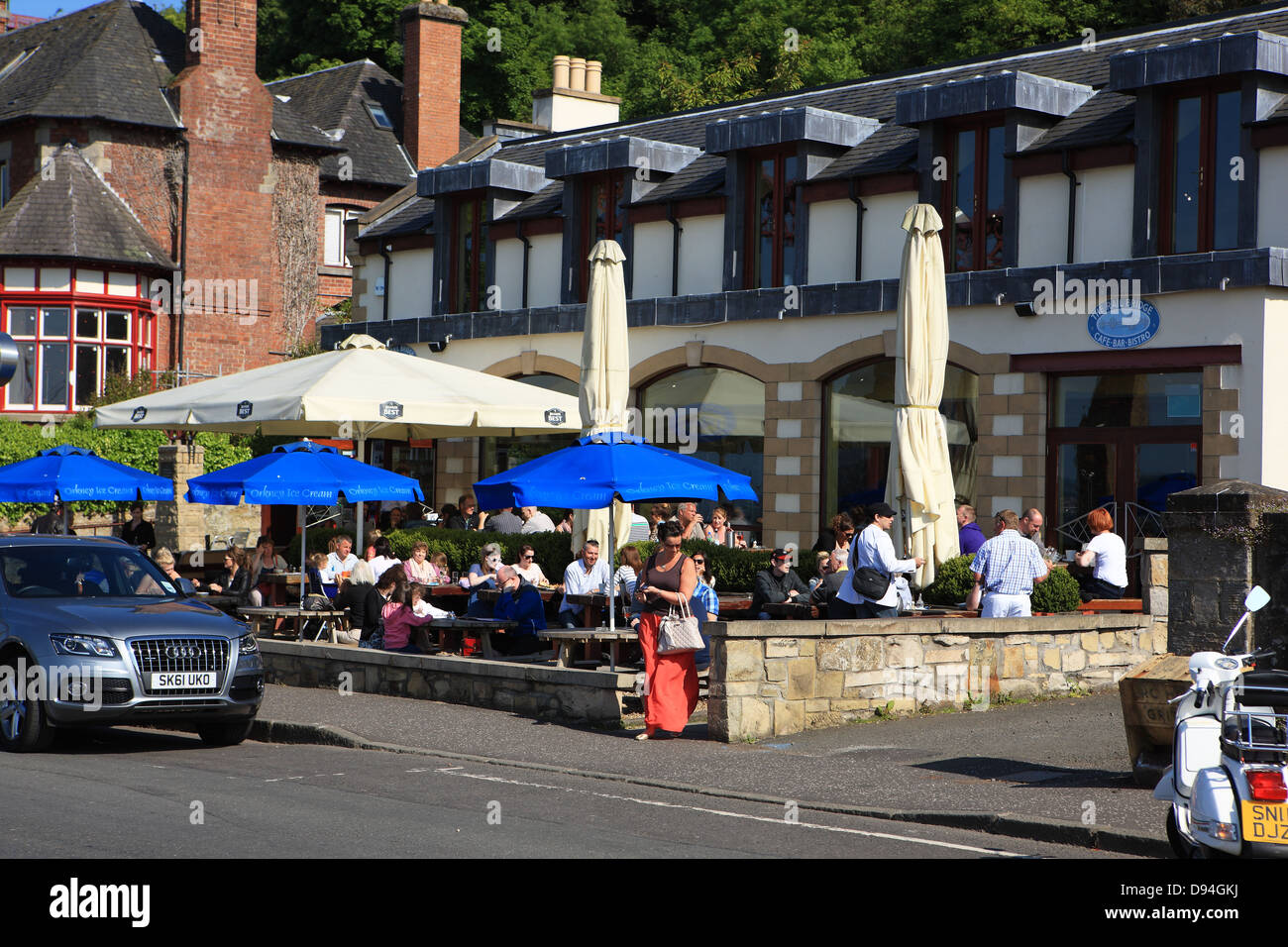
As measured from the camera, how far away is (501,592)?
53.8 ft

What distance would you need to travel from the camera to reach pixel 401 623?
15.9 metres

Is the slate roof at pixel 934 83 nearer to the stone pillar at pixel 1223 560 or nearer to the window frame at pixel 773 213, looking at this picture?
the window frame at pixel 773 213

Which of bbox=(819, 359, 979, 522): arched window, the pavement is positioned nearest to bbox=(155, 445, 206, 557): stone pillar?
bbox=(819, 359, 979, 522): arched window

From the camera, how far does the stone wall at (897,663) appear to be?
12.6 m

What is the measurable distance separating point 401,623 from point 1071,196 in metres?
10.8

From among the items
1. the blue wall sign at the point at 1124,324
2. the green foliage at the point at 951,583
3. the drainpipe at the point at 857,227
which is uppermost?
the drainpipe at the point at 857,227

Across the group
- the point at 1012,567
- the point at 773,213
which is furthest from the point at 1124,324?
the point at 773,213

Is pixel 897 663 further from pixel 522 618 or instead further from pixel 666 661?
pixel 522 618

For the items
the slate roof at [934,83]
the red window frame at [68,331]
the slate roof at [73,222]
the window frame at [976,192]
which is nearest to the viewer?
the slate roof at [934,83]

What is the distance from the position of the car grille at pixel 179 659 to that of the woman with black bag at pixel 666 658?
10.8 ft

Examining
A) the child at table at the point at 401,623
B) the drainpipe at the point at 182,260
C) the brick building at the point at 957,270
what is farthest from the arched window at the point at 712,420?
the drainpipe at the point at 182,260

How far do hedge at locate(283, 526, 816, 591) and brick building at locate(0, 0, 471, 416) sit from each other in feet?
61.3

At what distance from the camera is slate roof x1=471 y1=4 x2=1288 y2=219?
21.3 meters

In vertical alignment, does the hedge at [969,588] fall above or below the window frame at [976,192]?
below
